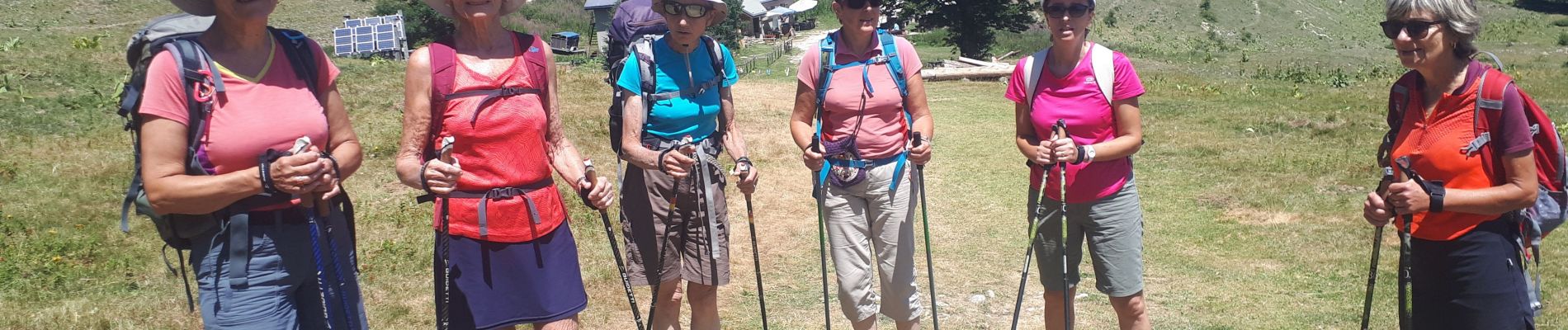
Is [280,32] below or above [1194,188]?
above

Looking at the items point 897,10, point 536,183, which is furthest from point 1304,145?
point 897,10

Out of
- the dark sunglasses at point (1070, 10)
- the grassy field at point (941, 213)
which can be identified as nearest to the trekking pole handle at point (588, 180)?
the dark sunglasses at point (1070, 10)

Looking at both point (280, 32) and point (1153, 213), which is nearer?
point (280, 32)

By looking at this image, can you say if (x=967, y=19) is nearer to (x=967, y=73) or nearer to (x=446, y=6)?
(x=967, y=73)

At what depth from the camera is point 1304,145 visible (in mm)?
13133

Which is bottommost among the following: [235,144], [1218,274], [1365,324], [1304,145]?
[1304,145]

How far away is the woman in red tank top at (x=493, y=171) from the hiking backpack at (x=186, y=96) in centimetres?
48

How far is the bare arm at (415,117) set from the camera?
12.3 feet

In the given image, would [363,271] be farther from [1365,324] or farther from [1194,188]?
[1194,188]

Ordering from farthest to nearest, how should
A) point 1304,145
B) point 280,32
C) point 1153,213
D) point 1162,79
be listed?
point 1162,79 → point 1304,145 → point 1153,213 → point 280,32

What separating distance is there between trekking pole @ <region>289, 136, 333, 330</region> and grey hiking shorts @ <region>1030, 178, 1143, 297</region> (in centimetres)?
288

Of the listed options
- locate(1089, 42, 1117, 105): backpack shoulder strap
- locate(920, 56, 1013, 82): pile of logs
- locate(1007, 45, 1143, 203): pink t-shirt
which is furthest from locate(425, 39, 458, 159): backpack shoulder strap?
locate(920, 56, 1013, 82): pile of logs

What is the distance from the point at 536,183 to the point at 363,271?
3.90 metres

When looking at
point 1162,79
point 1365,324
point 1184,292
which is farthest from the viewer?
point 1162,79
